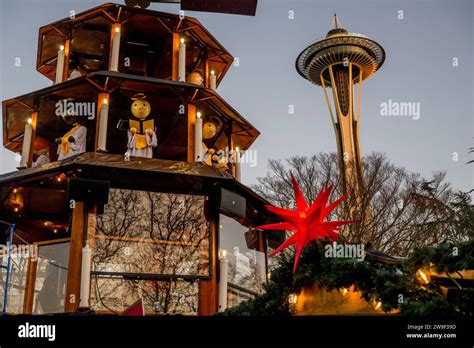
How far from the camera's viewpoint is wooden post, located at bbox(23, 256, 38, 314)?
43.9 ft

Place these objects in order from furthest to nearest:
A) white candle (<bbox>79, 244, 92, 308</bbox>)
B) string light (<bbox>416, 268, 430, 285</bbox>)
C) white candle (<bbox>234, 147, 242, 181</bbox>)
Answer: white candle (<bbox>234, 147, 242, 181</bbox>) < white candle (<bbox>79, 244, 92, 308</bbox>) < string light (<bbox>416, 268, 430, 285</bbox>)

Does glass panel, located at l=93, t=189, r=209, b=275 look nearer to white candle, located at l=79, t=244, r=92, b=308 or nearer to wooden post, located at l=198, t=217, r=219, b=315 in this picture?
wooden post, located at l=198, t=217, r=219, b=315

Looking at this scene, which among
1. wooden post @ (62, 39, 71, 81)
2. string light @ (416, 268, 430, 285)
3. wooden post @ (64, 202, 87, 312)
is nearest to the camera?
string light @ (416, 268, 430, 285)

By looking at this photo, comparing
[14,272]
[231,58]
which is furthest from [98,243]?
[231,58]

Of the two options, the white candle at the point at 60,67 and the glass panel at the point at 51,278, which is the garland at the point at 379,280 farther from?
the white candle at the point at 60,67

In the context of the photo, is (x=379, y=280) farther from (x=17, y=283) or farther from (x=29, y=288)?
(x=17, y=283)

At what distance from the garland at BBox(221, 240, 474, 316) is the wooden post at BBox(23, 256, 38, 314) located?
8.03 metres

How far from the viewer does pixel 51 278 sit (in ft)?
43.0

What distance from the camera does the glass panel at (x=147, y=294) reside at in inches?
484

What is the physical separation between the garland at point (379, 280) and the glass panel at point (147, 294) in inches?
220

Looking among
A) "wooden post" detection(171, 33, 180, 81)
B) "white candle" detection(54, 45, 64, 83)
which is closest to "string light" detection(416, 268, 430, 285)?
"wooden post" detection(171, 33, 180, 81)

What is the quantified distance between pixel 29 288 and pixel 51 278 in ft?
3.14

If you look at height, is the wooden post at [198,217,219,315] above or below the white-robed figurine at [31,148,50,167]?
below

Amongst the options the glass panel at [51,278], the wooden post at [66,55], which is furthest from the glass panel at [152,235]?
the wooden post at [66,55]
